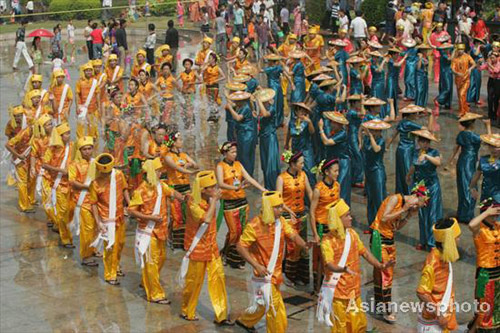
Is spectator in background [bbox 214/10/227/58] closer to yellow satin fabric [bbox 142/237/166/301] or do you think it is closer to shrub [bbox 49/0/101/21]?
shrub [bbox 49/0/101/21]

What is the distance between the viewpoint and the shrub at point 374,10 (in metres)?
34.6

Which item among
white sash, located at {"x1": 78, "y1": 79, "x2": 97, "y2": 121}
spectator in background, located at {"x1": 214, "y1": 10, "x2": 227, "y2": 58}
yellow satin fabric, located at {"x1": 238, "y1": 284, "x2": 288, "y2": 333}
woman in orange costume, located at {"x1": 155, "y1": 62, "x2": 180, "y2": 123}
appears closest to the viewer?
yellow satin fabric, located at {"x1": 238, "y1": 284, "x2": 288, "y2": 333}

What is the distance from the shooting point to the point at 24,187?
1644 cm

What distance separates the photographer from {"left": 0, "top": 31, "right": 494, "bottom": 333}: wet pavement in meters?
11.7

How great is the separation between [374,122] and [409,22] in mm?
15199

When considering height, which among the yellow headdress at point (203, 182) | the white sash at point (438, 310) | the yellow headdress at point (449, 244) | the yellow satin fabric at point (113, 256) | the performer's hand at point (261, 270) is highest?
the yellow headdress at point (203, 182)

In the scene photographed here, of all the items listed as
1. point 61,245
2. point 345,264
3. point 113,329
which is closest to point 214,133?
point 61,245

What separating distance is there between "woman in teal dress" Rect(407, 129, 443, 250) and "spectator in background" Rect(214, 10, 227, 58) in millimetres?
18853

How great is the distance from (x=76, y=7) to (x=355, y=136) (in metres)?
29.7

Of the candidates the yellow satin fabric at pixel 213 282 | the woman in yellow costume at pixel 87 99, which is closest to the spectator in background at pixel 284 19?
the woman in yellow costume at pixel 87 99

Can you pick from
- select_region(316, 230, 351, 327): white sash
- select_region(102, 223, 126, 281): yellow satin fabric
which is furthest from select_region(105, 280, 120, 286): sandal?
select_region(316, 230, 351, 327): white sash

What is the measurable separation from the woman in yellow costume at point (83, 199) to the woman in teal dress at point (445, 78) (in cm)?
1090

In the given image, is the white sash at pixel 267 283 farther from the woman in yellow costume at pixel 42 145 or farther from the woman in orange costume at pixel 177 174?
the woman in yellow costume at pixel 42 145

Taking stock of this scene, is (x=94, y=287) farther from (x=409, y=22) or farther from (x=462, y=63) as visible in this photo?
(x=409, y=22)
